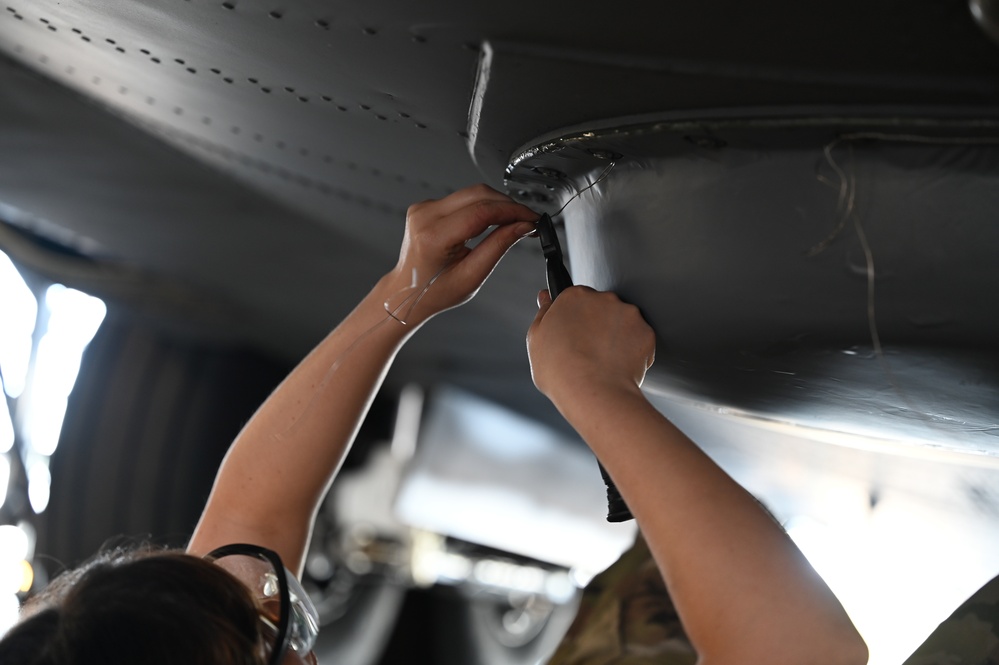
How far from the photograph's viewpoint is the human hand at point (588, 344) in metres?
0.81

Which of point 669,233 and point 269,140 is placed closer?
point 669,233

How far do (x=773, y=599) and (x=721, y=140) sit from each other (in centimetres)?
34

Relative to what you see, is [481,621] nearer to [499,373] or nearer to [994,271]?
[499,373]

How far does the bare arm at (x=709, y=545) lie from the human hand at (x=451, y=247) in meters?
0.20

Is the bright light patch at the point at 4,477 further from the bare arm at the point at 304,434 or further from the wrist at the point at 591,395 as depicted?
the wrist at the point at 591,395

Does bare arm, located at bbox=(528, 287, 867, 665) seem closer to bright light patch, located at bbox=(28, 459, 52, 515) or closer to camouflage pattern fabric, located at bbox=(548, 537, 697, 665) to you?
camouflage pattern fabric, located at bbox=(548, 537, 697, 665)

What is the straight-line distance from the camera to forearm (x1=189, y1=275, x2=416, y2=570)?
43.1 inches

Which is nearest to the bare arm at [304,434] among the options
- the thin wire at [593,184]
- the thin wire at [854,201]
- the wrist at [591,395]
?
the thin wire at [593,184]

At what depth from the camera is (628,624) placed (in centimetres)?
153

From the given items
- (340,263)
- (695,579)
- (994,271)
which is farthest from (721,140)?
(340,263)

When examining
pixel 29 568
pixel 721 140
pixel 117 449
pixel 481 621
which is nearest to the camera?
pixel 721 140

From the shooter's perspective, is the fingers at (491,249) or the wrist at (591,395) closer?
the wrist at (591,395)

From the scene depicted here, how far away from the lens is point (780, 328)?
A: 81 centimetres

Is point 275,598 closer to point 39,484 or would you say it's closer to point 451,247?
point 451,247
